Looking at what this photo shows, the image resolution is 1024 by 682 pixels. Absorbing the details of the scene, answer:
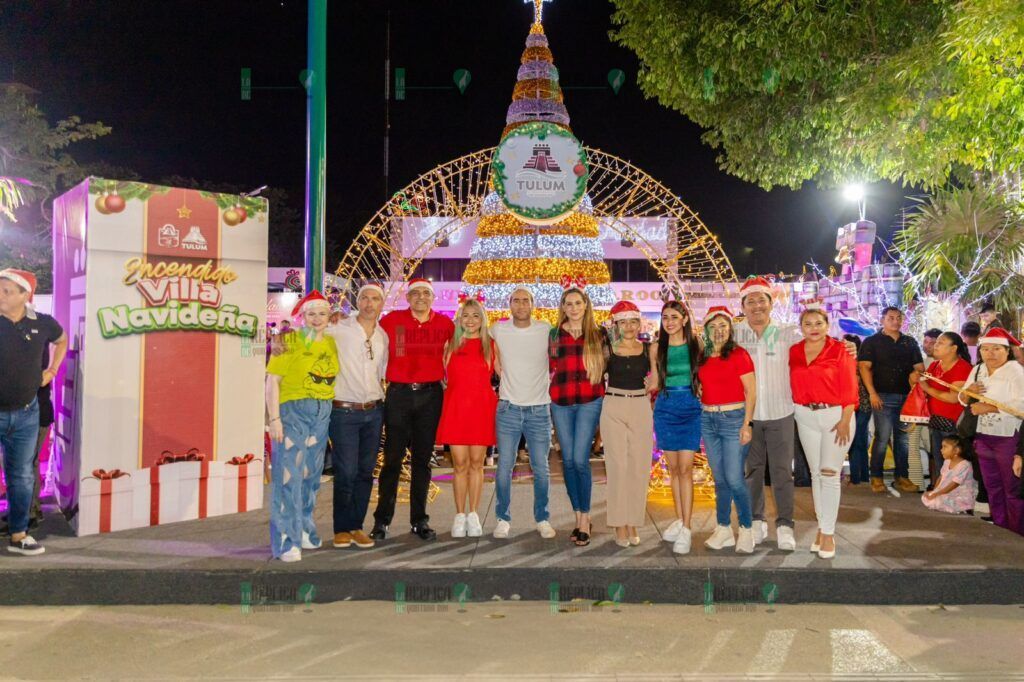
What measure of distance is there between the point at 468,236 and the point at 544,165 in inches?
1205

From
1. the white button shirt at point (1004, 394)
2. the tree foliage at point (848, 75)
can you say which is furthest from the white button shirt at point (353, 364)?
the tree foliage at point (848, 75)

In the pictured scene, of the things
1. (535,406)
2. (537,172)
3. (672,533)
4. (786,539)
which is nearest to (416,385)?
(535,406)

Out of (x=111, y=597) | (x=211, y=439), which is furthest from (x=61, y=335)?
(x=111, y=597)

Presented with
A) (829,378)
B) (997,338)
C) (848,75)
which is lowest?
(829,378)

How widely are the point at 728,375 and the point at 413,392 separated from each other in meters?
2.14

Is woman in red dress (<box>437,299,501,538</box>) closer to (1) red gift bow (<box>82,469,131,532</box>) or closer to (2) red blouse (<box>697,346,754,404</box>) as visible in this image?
(2) red blouse (<box>697,346,754,404</box>)

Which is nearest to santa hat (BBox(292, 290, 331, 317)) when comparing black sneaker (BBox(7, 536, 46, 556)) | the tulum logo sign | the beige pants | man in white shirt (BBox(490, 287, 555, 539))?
man in white shirt (BBox(490, 287, 555, 539))

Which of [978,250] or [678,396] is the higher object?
[978,250]

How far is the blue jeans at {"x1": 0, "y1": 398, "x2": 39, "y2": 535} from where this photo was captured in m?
5.39

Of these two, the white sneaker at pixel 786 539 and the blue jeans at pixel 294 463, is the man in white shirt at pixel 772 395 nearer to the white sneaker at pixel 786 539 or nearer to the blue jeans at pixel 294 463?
the white sneaker at pixel 786 539

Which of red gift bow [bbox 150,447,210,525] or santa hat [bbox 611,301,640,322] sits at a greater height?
santa hat [bbox 611,301,640,322]

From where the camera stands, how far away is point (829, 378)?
211 inches

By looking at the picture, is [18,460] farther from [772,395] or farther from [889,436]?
[889,436]

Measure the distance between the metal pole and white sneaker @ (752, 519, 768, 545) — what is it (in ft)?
13.5
